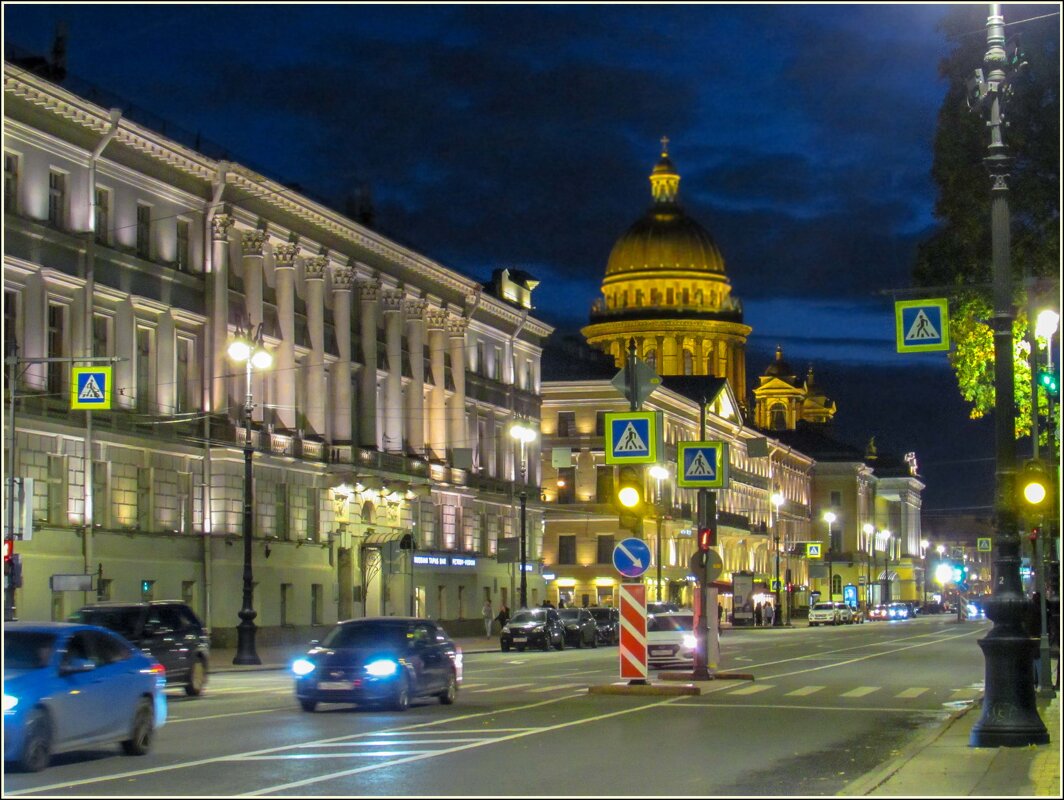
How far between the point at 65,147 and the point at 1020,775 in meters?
39.8

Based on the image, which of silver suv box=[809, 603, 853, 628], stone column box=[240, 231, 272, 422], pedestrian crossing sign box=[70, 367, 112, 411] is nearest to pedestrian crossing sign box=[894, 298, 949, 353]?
pedestrian crossing sign box=[70, 367, 112, 411]

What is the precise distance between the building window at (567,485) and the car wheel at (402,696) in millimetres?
81603

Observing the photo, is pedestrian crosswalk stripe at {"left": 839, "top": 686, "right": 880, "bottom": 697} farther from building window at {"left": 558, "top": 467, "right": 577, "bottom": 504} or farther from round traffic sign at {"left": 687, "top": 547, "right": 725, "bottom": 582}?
building window at {"left": 558, "top": 467, "right": 577, "bottom": 504}

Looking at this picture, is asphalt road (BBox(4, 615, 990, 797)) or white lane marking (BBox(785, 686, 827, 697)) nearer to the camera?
asphalt road (BBox(4, 615, 990, 797))

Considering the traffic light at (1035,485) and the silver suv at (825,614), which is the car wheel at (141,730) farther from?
the silver suv at (825,614)

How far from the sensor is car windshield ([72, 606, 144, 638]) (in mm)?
32531

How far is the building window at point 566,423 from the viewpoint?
110 meters

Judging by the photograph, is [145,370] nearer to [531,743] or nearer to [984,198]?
[984,198]

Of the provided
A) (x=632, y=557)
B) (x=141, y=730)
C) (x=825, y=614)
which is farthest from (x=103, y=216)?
(x=825, y=614)

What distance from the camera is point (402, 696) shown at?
27.5 meters

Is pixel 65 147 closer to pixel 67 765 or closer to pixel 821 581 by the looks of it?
pixel 67 765

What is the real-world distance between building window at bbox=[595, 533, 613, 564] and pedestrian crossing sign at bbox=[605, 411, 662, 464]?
76227mm

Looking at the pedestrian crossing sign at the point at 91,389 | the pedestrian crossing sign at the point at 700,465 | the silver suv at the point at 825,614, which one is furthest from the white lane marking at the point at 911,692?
the silver suv at the point at 825,614

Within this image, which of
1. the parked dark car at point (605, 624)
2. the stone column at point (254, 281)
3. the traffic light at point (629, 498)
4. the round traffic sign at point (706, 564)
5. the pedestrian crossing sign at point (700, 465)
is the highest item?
the stone column at point (254, 281)
